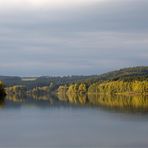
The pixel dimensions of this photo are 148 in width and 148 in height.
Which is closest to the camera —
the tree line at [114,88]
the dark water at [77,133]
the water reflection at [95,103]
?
the dark water at [77,133]

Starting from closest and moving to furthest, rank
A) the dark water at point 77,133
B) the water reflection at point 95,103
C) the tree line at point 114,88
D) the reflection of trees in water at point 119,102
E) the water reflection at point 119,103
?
the dark water at point 77,133 < the water reflection at point 119,103 < the water reflection at point 95,103 < the reflection of trees in water at point 119,102 < the tree line at point 114,88

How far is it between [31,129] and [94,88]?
13272 cm

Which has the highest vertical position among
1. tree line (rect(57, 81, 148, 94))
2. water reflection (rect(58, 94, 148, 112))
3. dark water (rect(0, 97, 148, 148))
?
tree line (rect(57, 81, 148, 94))

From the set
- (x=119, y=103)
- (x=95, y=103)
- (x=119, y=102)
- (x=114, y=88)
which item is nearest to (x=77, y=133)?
(x=119, y=103)

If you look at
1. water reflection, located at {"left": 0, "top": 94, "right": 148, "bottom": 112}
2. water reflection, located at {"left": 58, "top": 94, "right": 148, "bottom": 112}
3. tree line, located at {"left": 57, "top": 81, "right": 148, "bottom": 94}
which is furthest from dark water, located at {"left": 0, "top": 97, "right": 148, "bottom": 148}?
tree line, located at {"left": 57, "top": 81, "right": 148, "bottom": 94}

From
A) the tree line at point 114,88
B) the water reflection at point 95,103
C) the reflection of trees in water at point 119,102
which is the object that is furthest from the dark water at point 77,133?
the tree line at point 114,88

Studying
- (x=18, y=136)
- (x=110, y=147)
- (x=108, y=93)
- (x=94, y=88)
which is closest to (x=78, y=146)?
(x=110, y=147)

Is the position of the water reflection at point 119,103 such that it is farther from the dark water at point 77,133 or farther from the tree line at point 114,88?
the tree line at point 114,88

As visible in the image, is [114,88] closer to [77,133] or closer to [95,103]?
[95,103]

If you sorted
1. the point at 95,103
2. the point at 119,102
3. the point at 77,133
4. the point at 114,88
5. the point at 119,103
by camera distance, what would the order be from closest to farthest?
the point at 77,133
the point at 119,103
the point at 95,103
the point at 119,102
the point at 114,88

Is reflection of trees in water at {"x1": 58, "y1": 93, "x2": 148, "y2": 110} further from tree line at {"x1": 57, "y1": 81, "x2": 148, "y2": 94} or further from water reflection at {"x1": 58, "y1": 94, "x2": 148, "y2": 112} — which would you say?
tree line at {"x1": 57, "y1": 81, "x2": 148, "y2": 94}

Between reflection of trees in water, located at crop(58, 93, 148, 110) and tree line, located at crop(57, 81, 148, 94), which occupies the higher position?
tree line, located at crop(57, 81, 148, 94)

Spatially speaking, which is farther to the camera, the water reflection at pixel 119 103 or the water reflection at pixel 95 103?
the water reflection at pixel 95 103

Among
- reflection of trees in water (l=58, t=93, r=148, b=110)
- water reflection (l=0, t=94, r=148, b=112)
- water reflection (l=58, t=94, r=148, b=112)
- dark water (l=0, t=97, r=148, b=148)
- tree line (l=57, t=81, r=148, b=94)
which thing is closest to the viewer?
dark water (l=0, t=97, r=148, b=148)
